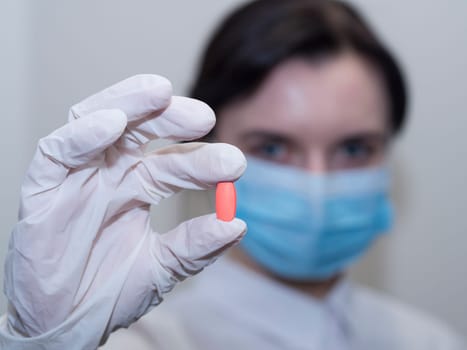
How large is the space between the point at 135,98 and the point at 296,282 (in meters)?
0.74

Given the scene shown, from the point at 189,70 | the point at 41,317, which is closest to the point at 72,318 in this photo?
the point at 41,317

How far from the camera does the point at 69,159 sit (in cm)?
40

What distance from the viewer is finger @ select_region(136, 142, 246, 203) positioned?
0.43 m

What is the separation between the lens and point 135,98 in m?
0.41

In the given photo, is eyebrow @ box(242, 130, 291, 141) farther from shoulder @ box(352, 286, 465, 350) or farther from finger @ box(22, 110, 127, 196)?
finger @ box(22, 110, 127, 196)

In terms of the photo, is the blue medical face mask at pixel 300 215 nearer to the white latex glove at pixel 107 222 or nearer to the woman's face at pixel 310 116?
the woman's face at pixel 310 116

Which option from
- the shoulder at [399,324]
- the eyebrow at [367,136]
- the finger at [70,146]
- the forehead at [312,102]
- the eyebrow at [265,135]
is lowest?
the shoulder at [399,324]

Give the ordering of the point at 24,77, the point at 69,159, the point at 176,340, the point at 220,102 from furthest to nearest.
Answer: the point at 220,102 → the point at 176,340 → the point at 24,77 → the point at 69,159

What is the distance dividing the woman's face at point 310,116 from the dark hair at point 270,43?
2 cm

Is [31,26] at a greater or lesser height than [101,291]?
greater

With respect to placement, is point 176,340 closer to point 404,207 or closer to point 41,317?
point 41,317

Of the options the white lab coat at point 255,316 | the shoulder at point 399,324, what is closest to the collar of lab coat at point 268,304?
the white lab coat at point 255,316

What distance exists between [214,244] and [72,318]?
13 centimetres

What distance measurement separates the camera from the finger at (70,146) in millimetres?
393
